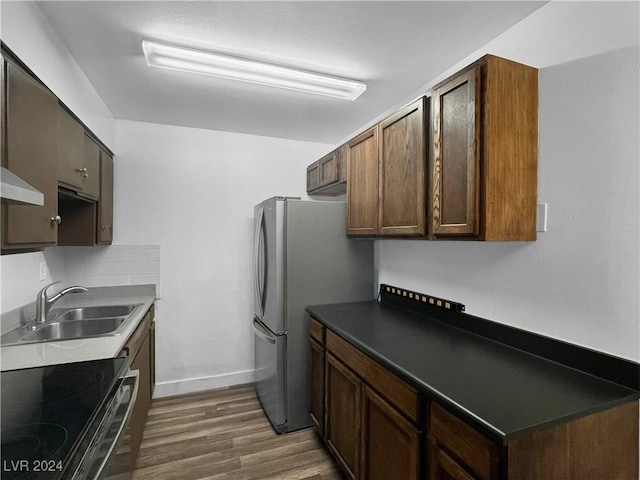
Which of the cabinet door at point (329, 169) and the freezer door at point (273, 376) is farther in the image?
the cabinet door at point (329, 169)

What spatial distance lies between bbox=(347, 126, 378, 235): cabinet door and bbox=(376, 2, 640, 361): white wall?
81 cm

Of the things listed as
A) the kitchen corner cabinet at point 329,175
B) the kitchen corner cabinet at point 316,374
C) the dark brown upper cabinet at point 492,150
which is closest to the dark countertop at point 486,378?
the kitchen corner cabinet at point 316,374

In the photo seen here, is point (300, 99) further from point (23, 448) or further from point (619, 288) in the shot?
point (23, 448)

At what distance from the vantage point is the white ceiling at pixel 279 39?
145 cm

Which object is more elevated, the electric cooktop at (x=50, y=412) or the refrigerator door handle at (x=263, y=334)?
the electric cooktop at (x=50, y=412)

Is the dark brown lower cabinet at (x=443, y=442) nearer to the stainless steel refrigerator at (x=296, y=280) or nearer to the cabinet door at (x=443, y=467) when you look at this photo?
the cabinet door at (x=443, y=467)

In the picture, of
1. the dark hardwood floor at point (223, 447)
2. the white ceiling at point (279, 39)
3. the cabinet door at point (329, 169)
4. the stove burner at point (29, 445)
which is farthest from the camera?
the cabinet door at point (329, 169)

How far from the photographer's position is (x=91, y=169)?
6.88 ft

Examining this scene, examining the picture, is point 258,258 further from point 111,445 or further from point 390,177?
point 111,445

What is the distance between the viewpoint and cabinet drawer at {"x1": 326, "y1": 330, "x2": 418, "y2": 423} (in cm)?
126

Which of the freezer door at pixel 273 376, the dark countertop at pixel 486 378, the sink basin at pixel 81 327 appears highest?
the dark countertop at pixel 486 378

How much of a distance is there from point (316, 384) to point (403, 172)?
1.57 meters

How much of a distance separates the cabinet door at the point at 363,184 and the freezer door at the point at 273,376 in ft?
3.40

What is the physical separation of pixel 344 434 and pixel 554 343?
3.96ft
